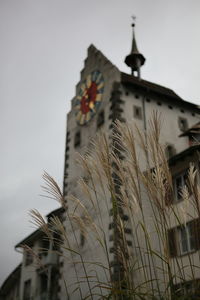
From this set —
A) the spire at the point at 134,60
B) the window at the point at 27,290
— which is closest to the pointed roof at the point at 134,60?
the spire at the point at 134,60

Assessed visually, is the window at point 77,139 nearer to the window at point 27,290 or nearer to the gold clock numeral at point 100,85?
the gold clock numeral at point 100,85

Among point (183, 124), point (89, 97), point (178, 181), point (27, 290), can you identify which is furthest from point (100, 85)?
point (27, 290)

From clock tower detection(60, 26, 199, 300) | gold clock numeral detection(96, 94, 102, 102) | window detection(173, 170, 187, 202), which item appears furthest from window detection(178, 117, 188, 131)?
window detection(173, 170, 187, 202)

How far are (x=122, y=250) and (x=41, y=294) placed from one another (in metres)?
18.5

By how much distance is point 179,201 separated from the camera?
1308 centimetres

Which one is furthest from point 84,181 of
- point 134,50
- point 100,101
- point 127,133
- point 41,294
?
point 134,50

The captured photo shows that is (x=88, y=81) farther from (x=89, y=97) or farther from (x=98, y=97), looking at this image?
(x=98, y=97)

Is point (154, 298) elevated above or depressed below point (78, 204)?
below

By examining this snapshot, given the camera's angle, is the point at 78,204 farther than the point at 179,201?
No

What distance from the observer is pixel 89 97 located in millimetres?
19719

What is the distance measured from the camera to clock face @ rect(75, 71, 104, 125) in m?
18.8

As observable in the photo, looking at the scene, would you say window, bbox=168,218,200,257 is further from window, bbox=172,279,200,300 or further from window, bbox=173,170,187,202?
window, bbox=173,170,187,202

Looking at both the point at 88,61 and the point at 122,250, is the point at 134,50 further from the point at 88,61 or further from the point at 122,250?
the point at 122,250

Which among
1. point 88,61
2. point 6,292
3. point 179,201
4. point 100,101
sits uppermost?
point 88,61
